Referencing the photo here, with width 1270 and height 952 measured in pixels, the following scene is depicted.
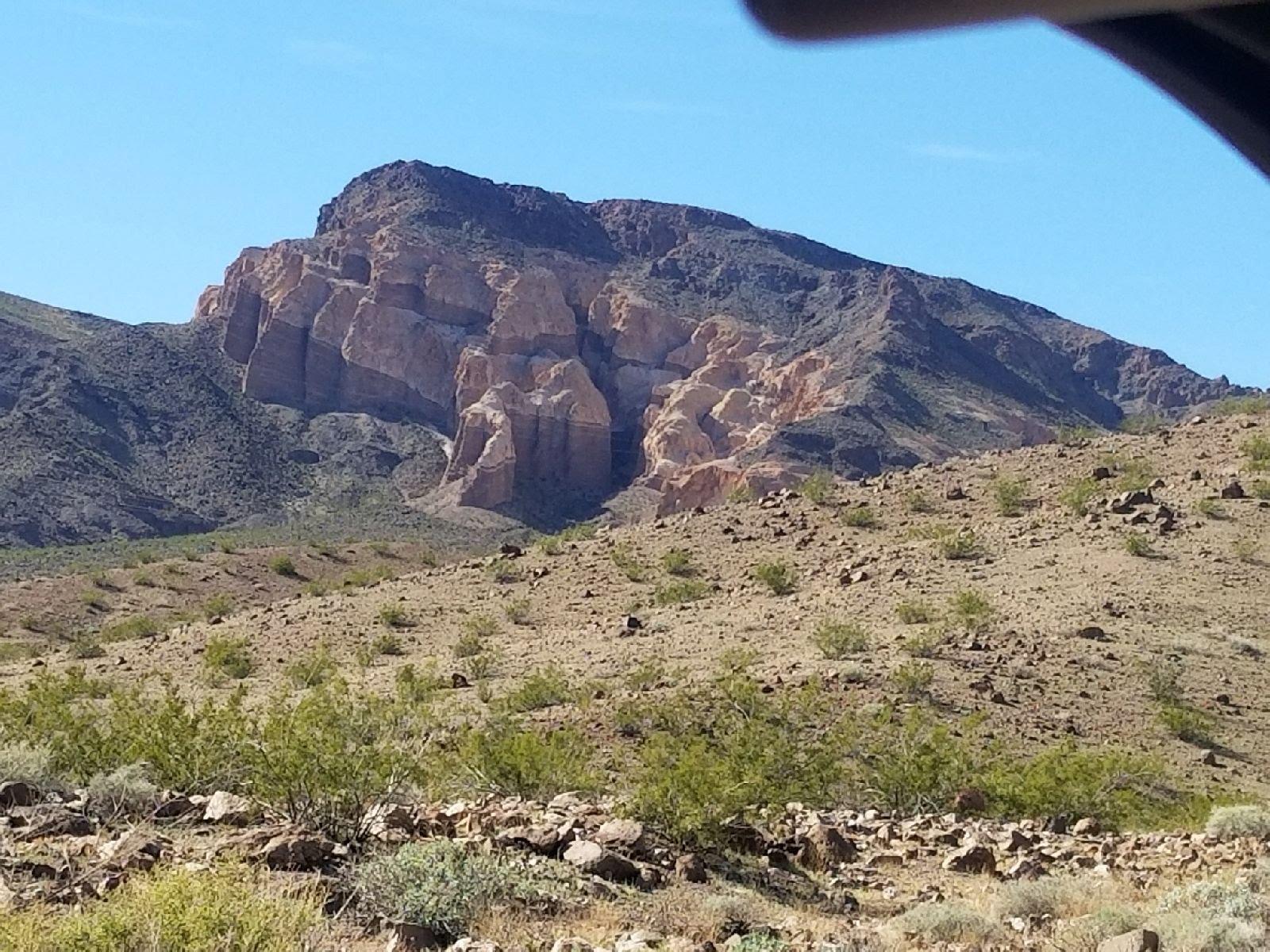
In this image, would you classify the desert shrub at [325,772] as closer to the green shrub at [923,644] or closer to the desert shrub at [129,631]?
the green shrub at [923,644]

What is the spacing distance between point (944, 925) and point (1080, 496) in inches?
1064

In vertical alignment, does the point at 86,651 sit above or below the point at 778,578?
below

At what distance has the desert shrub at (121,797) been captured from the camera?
430 inches

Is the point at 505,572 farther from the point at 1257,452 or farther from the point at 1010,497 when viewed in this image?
the point at 1257,452

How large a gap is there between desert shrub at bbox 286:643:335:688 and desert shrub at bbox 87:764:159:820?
49.8 feet

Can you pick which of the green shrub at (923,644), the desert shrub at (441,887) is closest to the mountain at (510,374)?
the green shrub at (923,644)

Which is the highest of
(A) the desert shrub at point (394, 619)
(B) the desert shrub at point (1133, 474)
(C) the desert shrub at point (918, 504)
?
(B) the desert shrub at point (1133, 474)

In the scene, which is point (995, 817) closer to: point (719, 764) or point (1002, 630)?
point (719, 764)

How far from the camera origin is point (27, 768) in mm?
11875

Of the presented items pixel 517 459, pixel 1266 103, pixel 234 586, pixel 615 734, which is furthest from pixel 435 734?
pixel 517 459

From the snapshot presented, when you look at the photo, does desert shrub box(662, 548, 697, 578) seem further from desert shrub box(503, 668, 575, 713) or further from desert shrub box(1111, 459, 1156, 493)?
desert shrub box(503, 668, 575, 713)

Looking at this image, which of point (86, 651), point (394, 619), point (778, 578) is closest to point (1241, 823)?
point (778, 578)

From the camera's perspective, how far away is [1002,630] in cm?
2552

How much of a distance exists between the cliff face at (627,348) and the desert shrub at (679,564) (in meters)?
47.5
